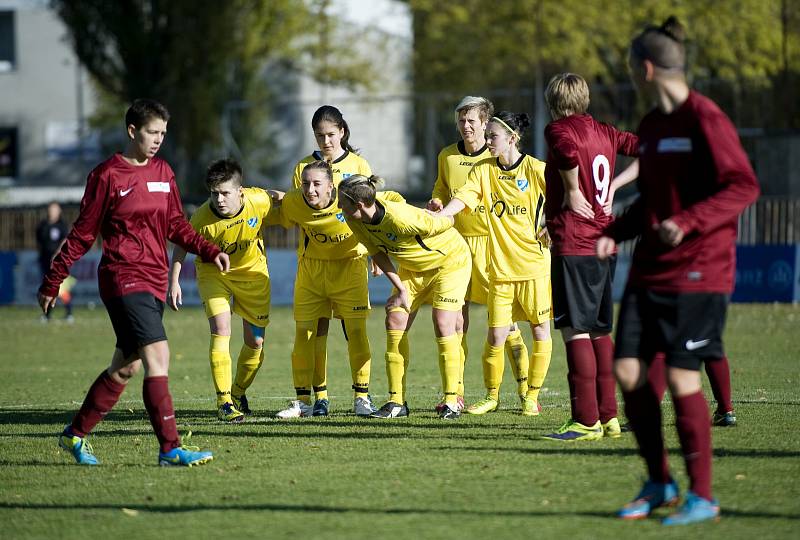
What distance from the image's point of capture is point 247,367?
9766 millimetres

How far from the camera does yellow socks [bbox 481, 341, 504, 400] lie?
9516 millimetres

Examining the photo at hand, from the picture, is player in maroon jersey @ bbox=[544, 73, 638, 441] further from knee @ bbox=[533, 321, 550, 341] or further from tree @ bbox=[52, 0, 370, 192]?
tree @ bbox=[52, 0, 370, 192]

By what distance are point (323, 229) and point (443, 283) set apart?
1.09 meters

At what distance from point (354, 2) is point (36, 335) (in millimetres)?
30270

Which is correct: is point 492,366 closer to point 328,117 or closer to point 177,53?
point 328,117

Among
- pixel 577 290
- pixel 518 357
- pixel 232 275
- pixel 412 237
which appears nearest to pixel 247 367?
pixel 232 275

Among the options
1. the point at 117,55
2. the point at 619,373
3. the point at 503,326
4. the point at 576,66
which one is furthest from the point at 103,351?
the point at 576,66

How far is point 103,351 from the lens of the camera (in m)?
16.7

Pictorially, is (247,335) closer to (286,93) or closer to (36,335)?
(36,335)

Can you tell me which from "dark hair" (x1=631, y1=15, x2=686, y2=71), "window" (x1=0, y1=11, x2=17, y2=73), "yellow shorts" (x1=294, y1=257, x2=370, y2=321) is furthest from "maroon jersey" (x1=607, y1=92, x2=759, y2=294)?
"window" (x1=0, y1=11, x2=17, y2=73)

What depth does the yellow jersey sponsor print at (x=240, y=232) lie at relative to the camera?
9.61 m

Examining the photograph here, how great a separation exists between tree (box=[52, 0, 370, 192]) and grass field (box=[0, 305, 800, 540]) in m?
21.2

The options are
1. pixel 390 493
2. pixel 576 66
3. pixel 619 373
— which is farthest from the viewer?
pixel 576 66

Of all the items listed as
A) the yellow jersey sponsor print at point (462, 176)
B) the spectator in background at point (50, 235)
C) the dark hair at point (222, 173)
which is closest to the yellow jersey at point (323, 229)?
the dark hair at point (222, 173)
